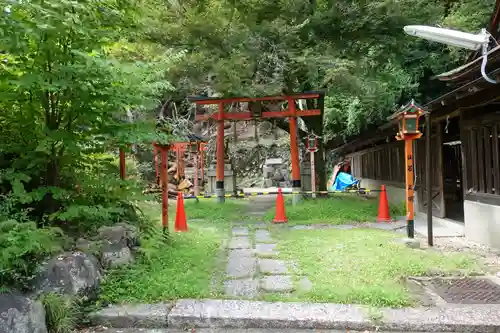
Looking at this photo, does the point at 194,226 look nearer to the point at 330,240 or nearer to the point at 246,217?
the point at 246,217

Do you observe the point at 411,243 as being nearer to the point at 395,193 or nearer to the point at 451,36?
the point at 451,36

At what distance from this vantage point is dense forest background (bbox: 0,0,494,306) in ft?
15.5

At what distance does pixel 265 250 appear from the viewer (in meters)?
8.01

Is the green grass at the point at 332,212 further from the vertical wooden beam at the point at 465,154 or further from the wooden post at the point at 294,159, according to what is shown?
the vertical wooden beam at the point at 465,154

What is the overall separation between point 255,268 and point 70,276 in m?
2.93

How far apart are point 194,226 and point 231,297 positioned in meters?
5.87

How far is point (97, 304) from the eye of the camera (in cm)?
489

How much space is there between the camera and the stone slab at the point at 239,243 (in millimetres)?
8327

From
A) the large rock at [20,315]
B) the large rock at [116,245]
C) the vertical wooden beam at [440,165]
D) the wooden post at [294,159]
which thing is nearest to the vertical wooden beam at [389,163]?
the wooden post at [294,159]

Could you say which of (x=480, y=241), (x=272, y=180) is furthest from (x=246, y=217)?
(x=272, y=180)

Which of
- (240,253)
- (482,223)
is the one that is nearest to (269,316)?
(240,253)

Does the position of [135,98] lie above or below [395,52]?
below

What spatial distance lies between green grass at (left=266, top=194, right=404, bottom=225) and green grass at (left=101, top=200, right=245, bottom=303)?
3.83 metres

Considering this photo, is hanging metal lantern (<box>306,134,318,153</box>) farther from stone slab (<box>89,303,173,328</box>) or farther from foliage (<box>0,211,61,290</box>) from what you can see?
foliage (<box>0,211,61,290</box>)
